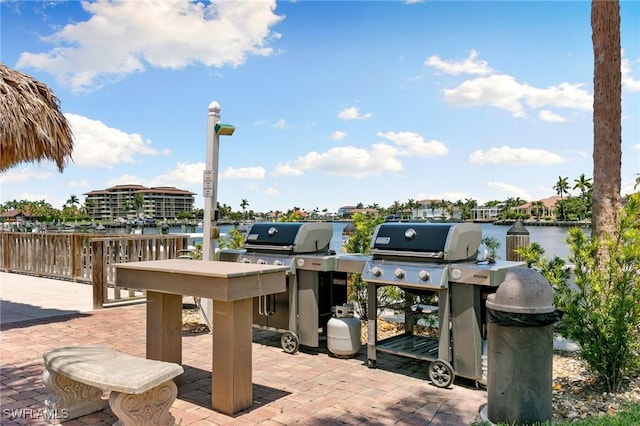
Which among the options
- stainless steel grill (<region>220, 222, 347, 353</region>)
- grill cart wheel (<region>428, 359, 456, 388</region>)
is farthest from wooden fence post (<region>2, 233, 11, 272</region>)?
grill cart wheel (<region>428, 359, 456, 388</region>)

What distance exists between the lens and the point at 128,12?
7633 mm

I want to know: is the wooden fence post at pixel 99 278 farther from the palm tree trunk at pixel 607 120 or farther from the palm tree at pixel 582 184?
the palm tree at pixel 582 184

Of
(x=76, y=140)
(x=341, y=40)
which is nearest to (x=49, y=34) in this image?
(x=76, y=140)

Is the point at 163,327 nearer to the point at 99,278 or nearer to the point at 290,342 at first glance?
the point at 290,342

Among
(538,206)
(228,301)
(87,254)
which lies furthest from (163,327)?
(538,206)

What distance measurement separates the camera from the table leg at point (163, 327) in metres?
3.61

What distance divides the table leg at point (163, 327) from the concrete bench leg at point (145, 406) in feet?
2.96

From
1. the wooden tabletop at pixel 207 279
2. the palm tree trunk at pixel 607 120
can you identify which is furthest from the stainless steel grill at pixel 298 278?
the palm tree trunk at pixel 607 120

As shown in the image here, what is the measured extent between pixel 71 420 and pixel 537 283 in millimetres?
3197

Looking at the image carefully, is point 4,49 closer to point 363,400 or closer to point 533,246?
point 363,400

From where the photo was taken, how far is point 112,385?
2.47 meters

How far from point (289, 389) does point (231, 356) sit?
2.52 feet

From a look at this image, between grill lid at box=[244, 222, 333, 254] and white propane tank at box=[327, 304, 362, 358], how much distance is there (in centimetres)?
74

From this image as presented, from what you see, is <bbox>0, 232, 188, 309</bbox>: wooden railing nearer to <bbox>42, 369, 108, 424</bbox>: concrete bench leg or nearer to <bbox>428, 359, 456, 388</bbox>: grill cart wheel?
<bbox>42, 369, 108, 424</bbox>: concrete bench leg
